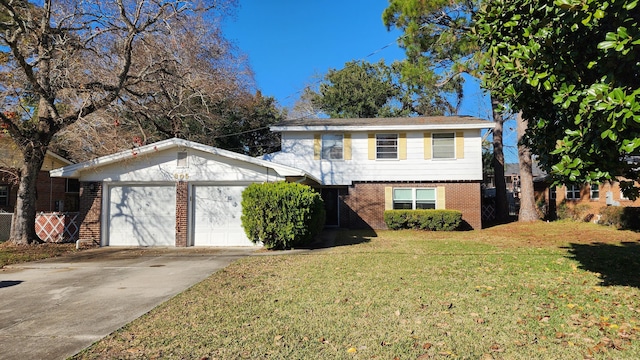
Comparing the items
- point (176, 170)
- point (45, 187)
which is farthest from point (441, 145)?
point (45, 187)

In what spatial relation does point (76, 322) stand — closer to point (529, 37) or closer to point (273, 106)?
point (529, 37)

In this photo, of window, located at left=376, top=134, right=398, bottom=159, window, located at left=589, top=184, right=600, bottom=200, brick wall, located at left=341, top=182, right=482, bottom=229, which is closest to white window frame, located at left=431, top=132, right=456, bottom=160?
brick wall, located at left=341, top=182, right=482, bottom=229

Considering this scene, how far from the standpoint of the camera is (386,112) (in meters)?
29.7

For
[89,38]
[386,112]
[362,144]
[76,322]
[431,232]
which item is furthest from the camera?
[386,112]

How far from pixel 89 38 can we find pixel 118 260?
7.70 m

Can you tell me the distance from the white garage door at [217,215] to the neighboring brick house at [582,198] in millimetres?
12448

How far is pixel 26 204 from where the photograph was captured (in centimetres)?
1238

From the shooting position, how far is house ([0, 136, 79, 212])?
16.5m

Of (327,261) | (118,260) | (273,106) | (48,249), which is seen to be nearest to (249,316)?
(327,261)

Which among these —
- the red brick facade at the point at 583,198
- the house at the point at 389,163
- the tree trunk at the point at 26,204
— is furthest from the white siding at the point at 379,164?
the tree trunk at the point at 26,204

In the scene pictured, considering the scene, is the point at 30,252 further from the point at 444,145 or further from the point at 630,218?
the point at 630,218

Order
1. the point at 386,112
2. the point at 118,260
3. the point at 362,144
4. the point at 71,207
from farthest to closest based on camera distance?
the point at 386,112 → the point at 71,207 → the point at 362,144 → the point at 118,260

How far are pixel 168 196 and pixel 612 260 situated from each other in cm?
1284

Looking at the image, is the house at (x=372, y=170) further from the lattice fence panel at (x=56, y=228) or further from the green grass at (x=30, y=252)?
the lattice fence panel at (x=56, y=228)
